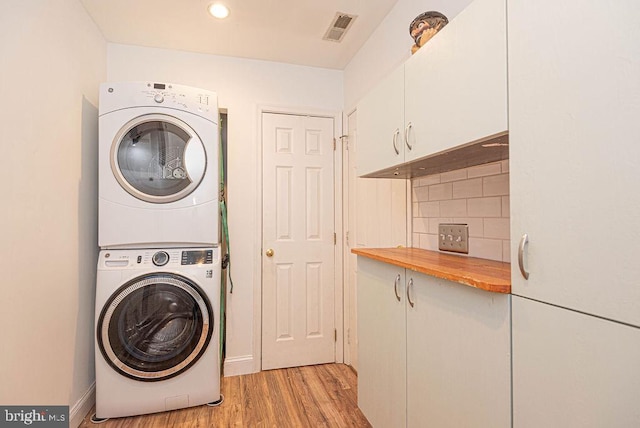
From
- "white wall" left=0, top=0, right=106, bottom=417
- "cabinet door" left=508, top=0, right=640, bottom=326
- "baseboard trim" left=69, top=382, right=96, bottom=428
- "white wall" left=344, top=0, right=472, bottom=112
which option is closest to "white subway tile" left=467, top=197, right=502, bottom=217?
"cabinet door" left=508, top=0, right=640, bottom=326

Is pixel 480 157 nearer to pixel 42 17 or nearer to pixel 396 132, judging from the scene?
pixel 396 132

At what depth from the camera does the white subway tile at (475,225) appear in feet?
4.74

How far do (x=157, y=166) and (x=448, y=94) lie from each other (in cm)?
183

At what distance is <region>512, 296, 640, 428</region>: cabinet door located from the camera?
0.62m

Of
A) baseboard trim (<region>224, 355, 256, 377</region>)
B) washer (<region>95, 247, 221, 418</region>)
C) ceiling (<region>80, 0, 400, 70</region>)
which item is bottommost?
baseboard trim (<region>224, 355, 256, 377</region>)

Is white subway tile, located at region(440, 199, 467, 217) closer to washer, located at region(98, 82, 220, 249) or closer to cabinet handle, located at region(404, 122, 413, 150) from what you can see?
cabinet handle, located at region(404, 122, 413, 150)

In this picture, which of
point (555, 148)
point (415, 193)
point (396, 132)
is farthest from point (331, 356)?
point (555, 148)

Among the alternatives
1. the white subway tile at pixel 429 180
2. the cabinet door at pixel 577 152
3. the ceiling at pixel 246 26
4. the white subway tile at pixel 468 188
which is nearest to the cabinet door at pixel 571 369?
the cabinet door at pixel 577 152

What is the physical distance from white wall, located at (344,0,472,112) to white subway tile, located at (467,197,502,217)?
0.88 m

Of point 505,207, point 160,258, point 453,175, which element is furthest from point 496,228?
point 160,258

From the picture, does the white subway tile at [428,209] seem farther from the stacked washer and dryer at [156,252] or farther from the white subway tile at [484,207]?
the stacked washer and dryer at [156,252]

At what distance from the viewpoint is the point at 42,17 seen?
1622 millimetres

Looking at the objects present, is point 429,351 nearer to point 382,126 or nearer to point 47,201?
point 382,126

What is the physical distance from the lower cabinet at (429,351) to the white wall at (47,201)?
1.59 metres
